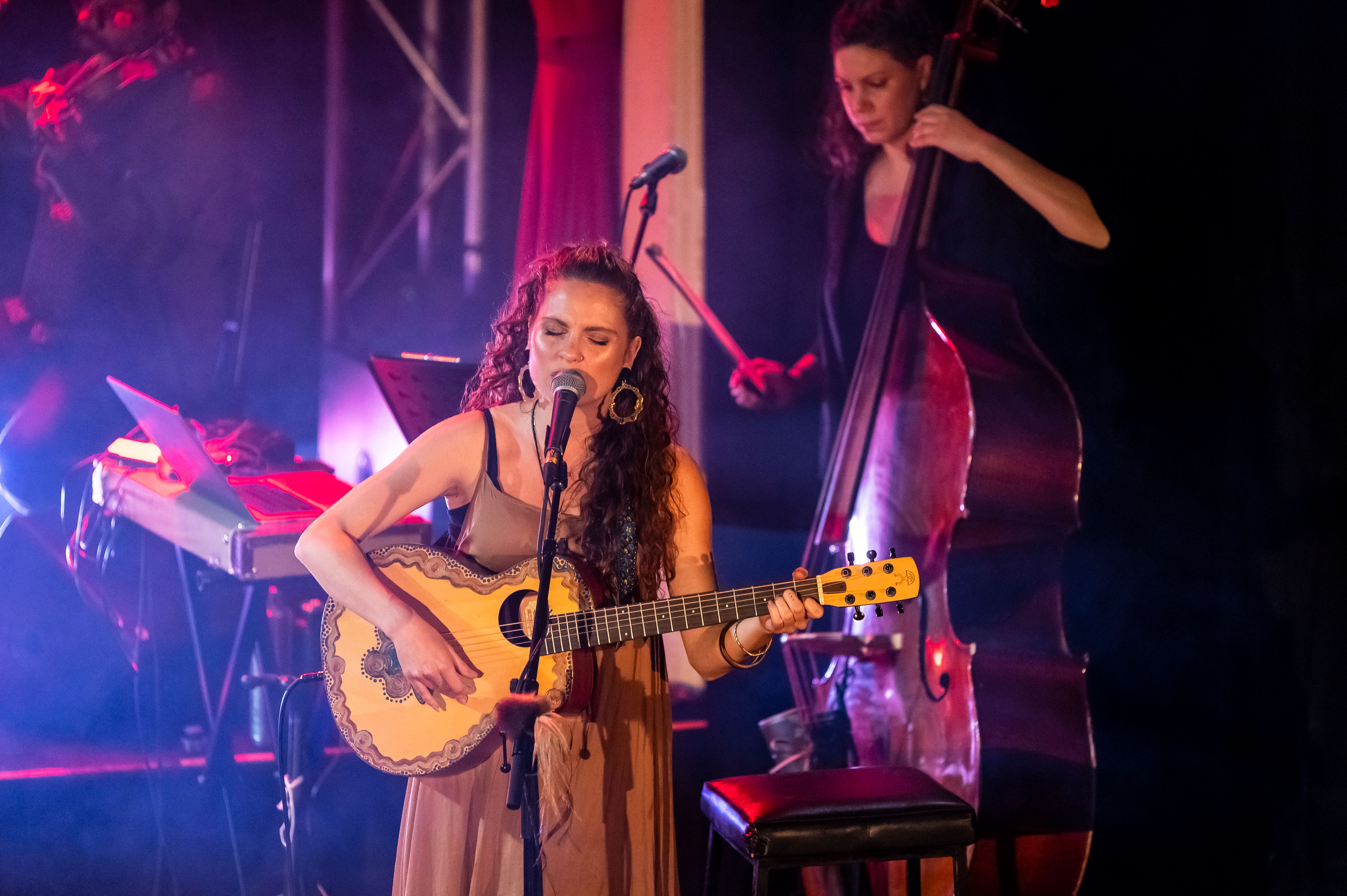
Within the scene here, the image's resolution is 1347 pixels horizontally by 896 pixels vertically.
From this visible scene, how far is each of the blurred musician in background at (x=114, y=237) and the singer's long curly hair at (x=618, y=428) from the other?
4.96 feet

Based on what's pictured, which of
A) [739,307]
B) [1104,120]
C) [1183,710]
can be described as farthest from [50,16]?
[1183,710]

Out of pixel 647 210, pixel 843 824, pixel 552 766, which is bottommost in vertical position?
pixel 843 824

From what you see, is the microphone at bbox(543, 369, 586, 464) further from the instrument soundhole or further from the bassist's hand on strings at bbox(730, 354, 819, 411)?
the bassist's hand on strings at bbox(730, 354, 819, 411)

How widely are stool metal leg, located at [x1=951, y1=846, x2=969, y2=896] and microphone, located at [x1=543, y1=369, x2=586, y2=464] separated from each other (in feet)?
4.30

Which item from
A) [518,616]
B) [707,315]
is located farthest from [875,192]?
[518,616]

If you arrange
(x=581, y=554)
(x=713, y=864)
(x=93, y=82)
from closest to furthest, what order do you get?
(x=581, y=554), (x=713, y=864), (x=93, y=82)

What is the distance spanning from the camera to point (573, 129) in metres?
3.84

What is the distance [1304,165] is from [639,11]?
7.76 ft

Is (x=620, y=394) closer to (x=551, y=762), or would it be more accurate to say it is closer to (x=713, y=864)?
(x=551, y=762)

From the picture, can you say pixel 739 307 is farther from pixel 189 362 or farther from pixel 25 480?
pixel 25 480

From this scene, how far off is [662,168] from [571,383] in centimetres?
200

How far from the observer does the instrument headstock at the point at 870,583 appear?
205 cm

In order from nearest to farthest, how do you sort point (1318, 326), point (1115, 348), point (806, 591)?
point (806, 591), point (1318, 326), point (1115, 348)

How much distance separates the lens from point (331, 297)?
11.9 ft
